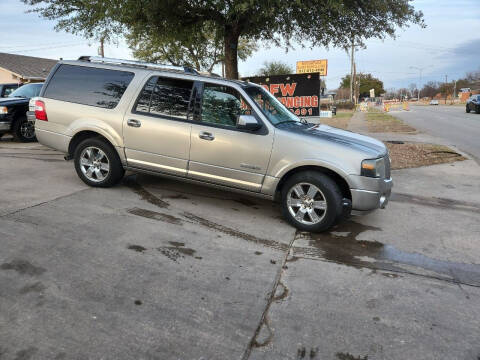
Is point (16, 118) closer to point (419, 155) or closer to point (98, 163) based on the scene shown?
point (98, 163)

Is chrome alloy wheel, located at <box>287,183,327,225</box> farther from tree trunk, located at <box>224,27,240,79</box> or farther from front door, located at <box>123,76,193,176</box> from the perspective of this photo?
tree trunk, located at <box>224,27,240,79</box>

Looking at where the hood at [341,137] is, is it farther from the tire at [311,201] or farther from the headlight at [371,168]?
the tire at [311,201]

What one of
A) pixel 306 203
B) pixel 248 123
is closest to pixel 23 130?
pixel 248 123

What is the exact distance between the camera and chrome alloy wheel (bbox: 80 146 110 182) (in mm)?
5836

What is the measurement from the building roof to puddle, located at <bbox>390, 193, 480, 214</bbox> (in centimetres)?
3934

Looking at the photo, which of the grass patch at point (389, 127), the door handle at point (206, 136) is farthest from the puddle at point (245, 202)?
the grass patch at point (389, 127)

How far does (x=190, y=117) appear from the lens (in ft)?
17.1

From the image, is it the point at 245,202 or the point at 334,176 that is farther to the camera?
the point at 245,202

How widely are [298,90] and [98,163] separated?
7.37 meters

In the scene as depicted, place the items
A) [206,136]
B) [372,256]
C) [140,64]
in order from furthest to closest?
1. [140,64]
2. [206,136]
3. [372,256]

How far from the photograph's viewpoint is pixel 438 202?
634 centimetres

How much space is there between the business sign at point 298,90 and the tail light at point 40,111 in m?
7.15

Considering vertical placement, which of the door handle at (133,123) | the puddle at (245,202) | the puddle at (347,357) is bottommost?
the puddle at (347,357)

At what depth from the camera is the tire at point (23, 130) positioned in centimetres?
1056
